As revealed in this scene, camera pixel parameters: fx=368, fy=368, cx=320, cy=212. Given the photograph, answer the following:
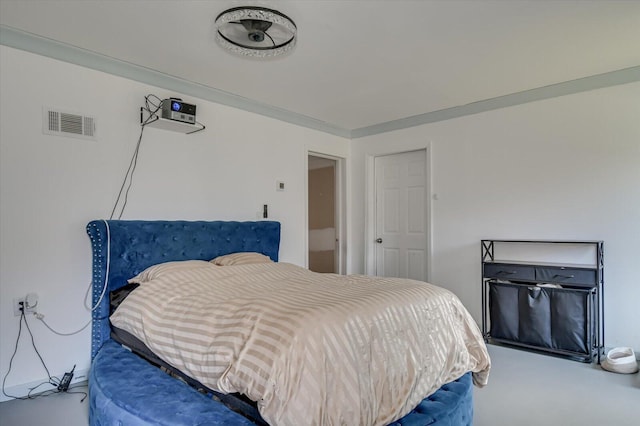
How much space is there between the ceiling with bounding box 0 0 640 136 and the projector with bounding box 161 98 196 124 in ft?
0.98

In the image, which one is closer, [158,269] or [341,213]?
[158,269]

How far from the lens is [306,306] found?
5.57 ft

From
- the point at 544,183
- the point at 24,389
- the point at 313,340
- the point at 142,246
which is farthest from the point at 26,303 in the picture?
the point at 544,183

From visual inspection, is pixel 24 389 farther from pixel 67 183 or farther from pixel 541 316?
pixel 541 316

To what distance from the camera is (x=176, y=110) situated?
3.07 metres

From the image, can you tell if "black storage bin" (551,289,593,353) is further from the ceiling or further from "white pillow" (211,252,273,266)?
"white pillow" (211,252,273,266)

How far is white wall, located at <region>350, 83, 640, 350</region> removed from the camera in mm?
3160

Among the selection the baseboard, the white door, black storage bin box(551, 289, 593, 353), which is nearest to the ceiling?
the white door

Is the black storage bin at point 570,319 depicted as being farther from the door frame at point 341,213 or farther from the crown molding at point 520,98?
the door frame at point 341,213

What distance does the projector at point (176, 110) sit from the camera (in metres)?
3.05

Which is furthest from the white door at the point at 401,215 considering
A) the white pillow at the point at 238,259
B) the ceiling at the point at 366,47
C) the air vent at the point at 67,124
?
the air vent at the point at 67,124

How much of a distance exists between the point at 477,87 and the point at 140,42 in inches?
117

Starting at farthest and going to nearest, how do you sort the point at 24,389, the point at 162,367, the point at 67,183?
the point at 67,183 → the point at 24,389 → the point at 162,367

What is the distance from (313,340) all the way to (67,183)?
235 centimetres
